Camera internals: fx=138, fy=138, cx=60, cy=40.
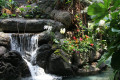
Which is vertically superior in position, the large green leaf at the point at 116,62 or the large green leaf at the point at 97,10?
the large green leaf at the point at 97,10

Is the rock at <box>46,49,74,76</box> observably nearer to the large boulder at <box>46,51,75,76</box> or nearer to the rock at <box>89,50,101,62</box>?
the large boulder at <box>46,51,75,76</box>

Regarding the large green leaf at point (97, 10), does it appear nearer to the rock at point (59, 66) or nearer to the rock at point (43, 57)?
the rock at point (59, 66)

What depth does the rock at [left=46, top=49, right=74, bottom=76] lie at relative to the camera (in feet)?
16.0

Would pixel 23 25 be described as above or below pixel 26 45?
above

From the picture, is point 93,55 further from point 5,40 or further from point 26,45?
point 5,40

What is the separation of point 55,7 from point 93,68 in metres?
4.10

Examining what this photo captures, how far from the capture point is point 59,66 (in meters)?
4.89

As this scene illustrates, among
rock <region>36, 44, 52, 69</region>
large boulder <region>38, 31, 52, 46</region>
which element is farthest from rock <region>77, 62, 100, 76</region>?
large boulder <region>38, 31, 52, 46</region>

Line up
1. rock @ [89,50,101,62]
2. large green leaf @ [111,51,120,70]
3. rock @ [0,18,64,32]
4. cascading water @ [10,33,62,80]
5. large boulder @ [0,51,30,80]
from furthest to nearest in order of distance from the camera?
rock @ [0,18,64,32], rock @ [89,50,101,62], cascading water @ [10,33,62,80], large boulder @ [0,51,30,80], large green leaf @ [111,51,120,70]

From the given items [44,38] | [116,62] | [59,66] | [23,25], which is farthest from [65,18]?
[116,62]

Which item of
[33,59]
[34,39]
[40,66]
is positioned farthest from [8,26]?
[40,66]

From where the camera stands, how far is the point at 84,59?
539 centimetres

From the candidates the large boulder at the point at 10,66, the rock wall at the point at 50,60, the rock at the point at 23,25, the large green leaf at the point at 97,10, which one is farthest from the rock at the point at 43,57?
the large green leaf at the point at 97,10

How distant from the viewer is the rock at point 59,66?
16.0ft
